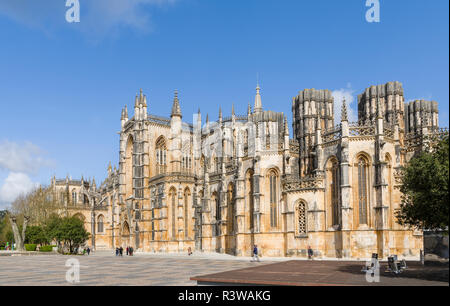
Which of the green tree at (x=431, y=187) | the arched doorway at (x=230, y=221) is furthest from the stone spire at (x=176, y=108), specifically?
the green tree at (x=431, y=187)

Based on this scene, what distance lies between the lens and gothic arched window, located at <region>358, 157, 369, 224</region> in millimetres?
36750

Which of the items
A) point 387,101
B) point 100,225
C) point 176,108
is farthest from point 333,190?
point 100,225

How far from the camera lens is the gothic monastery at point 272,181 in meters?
36.7

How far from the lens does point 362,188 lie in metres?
37.2

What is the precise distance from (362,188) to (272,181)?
9398mm

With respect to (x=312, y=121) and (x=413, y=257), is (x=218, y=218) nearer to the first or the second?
(x=312, y=121)

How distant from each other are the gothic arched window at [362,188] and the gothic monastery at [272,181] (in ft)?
0.26

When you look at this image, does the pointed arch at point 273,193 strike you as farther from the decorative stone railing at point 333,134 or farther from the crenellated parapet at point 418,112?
the crenellated parapet at point 418,112

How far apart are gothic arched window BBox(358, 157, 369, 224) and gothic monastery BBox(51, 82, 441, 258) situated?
80 mm

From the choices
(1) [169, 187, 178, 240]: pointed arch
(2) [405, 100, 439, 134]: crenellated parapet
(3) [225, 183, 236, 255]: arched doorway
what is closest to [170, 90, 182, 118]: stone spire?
(1) [169, 187, 178, 240]: pointed arch

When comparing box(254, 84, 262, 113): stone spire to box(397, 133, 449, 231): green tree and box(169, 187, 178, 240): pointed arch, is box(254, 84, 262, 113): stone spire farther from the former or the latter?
box(397, 133, 449, 231): green tree
